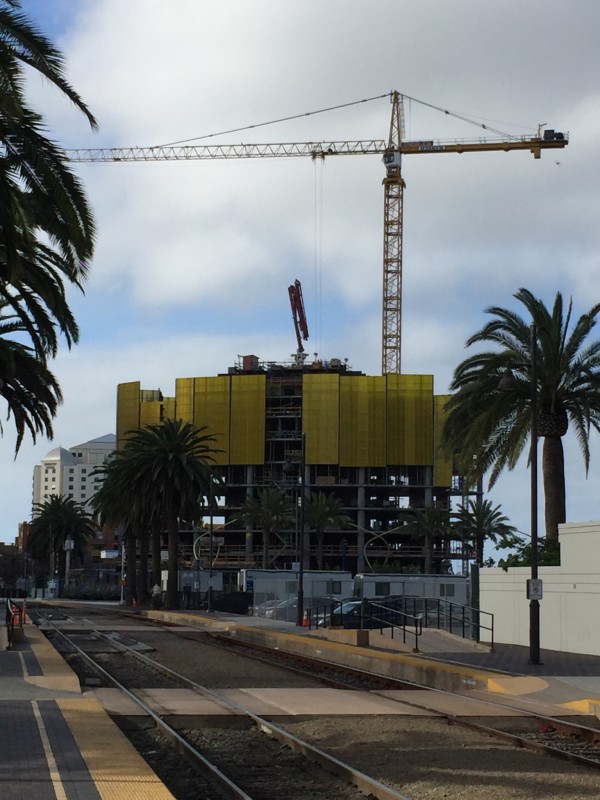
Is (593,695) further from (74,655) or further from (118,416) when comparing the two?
(118,416)

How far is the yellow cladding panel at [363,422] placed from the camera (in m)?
130

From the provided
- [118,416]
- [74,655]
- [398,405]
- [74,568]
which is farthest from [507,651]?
[74,568]

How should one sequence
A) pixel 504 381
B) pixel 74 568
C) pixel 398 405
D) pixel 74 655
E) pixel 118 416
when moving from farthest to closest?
1. pixel 74 568
2. pixel 118 416
3. pixel 398 405
4. pixel 74 655
5. pixel 504 381

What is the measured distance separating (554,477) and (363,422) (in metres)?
93.9

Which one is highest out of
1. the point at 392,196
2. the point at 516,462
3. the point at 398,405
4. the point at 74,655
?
the point at 392,196

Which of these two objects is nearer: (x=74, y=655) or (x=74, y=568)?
(x=74, y=655)

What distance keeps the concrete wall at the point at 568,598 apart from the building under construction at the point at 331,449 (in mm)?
86961

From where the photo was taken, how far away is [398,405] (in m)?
130

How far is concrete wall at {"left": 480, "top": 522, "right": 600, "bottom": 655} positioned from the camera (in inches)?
1229

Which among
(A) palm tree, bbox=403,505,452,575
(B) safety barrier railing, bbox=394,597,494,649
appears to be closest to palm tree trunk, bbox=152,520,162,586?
(B) safety barrier railing, bbox=394,597,494,649

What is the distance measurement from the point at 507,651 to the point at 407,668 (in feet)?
25.5

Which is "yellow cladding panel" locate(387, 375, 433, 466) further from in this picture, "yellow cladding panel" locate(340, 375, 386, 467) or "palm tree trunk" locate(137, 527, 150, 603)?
"palm tree trunk" locate(137, 527, 150, 603)

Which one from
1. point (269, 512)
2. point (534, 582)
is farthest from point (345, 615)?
point (269, 512)

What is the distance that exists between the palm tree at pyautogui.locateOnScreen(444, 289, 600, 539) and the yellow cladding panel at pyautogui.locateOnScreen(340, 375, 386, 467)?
91636 mm
